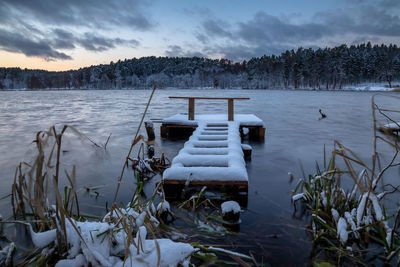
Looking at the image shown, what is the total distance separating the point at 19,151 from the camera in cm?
992

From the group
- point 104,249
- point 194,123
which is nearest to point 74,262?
point 104,249

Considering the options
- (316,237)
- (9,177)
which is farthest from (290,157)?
(9,177)

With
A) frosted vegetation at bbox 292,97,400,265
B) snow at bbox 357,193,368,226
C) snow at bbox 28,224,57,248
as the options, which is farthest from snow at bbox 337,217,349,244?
snow at bbox 28,224,57,248

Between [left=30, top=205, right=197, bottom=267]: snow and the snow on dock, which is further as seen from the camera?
the snow on dock

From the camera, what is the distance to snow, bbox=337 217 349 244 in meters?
2.90

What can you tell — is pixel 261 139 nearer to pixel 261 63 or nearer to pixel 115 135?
pixel 115 135

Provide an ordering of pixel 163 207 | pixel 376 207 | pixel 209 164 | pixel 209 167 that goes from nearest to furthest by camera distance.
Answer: pixel 376 207 < pixel 163 207 < pixel 209 167 < pixel 209 164

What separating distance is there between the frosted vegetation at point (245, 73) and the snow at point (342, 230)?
101 m

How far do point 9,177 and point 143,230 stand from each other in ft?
21.4

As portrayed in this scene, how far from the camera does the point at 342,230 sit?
2941 millimetres

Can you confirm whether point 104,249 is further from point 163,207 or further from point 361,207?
point 361,207

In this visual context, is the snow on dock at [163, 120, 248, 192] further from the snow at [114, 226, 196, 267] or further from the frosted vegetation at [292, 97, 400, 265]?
the snow at [114, 226, 196, 267]

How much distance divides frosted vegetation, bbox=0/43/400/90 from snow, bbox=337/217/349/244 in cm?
10142

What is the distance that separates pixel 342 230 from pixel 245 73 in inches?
5598
